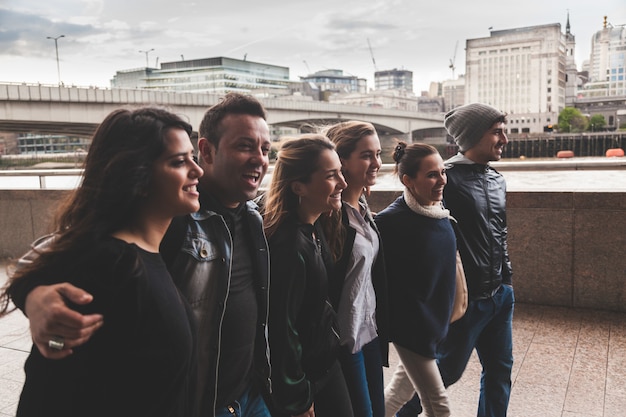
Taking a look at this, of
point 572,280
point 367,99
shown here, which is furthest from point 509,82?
point 572,280

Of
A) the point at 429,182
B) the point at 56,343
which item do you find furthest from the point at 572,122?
the point at 56,343

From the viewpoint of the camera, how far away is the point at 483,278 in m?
3.13

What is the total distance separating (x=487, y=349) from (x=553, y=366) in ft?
4.29

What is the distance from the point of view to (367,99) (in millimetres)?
134375

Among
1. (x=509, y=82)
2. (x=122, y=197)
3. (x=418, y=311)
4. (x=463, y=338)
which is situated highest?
(x=509, y=82)

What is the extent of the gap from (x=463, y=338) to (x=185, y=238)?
189 centimetres

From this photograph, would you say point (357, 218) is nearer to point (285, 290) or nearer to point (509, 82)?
point (285, 290)

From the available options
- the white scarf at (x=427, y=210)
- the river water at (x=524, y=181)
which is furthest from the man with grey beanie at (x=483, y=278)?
the river water at (x=524, y=181)

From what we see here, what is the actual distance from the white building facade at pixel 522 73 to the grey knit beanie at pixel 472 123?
379 feet

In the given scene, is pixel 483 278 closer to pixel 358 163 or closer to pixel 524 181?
pixel 358 163

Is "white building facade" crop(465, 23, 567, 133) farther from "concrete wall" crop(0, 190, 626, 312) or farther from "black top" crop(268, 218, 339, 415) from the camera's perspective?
"black top" crop(268, 218, 339, 415)

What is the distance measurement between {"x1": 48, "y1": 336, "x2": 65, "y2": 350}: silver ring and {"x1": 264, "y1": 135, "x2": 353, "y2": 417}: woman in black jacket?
0.91 metres

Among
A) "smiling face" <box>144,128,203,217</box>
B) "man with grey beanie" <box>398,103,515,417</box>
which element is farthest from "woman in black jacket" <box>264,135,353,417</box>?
"man with grey beanie" <box>398,103,515,417</box>

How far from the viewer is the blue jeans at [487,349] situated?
123 inches
